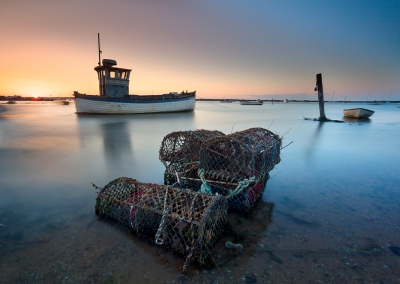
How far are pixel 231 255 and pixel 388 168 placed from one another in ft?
21.7

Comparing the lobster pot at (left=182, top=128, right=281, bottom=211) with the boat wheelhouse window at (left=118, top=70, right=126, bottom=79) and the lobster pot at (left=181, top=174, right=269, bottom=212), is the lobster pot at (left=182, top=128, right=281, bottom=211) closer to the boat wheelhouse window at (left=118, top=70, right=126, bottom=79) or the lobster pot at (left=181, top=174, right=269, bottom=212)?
the lobster pot at (left=181, top=174, right=269, bottom=212)

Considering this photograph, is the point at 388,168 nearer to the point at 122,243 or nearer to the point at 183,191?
the point at 183,191

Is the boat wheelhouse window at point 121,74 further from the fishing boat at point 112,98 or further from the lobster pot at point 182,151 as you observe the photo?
the lobster pot at point 182,151

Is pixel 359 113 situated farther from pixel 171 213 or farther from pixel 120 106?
pixel 120 106

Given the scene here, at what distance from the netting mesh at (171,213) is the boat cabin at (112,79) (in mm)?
25417

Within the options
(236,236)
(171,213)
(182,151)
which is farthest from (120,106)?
(236,236)

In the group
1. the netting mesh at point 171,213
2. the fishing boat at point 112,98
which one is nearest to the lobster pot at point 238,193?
the netting mesh at point 171,213

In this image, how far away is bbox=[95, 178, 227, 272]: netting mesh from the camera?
247 centimetres

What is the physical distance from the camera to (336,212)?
3.68m

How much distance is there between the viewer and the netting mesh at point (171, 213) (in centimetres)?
247

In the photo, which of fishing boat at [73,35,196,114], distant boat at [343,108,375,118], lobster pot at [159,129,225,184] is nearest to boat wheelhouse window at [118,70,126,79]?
fishing boat at [73,35,196,114]

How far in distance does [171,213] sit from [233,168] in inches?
58.5

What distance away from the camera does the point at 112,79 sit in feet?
84.2

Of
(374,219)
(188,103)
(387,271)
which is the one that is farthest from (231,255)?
(188,103)
